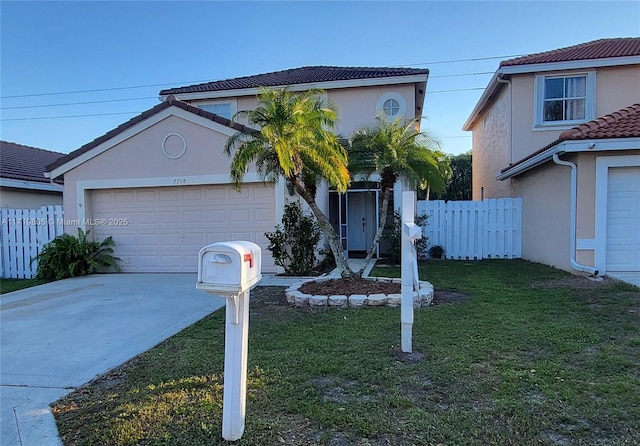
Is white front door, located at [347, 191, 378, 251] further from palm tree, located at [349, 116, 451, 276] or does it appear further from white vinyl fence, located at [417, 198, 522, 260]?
palm tree, located at [349, 116, 451, 276]

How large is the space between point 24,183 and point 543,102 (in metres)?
18.6

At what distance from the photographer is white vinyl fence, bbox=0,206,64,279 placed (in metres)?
11.5

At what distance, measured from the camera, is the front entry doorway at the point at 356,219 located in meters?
14.4

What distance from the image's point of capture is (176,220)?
437 inches

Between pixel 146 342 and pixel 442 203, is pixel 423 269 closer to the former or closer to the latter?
pixel 442 203

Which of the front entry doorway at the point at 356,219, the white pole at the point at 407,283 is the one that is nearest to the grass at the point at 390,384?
the white pole at the point at 407,283

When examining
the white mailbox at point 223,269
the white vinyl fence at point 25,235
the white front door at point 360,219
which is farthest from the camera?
the white front door at point 360,219

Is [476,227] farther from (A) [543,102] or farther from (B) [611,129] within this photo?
(B) [611,129]

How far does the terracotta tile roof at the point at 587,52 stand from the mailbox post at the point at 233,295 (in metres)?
13.7

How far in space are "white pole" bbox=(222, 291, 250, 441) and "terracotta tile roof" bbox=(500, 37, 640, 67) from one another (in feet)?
45.4

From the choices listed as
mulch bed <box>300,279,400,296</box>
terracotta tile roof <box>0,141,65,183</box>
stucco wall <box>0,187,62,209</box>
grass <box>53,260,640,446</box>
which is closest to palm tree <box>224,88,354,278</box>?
mulch bed <box>300,279,400,296</box>

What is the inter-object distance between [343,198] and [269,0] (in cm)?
702

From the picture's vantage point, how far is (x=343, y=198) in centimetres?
1453

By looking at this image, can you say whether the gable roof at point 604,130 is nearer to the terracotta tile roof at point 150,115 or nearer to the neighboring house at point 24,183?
the terracotta tile roof at point 150,115
